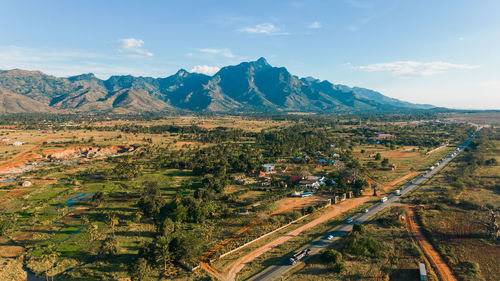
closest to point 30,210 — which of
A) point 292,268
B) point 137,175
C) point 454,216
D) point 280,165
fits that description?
point 137,175

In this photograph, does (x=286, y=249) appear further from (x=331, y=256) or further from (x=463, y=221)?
(x=463, y=221)

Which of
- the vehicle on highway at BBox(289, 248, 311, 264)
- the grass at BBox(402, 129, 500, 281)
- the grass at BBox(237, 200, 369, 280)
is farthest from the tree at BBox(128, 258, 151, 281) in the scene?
the grass at BBox(402, 129, 500, 281)

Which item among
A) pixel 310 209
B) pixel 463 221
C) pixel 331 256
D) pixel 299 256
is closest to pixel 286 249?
pixel 299 256

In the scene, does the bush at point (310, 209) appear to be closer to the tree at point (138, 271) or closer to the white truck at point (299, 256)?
the white truck at point (299, 256)

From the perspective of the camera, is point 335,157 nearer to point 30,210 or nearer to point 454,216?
point 454,216

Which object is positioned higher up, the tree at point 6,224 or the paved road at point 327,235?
the paved road at point 327,235

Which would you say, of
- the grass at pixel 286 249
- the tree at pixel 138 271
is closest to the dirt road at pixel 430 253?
the grass at pixel 286 249
